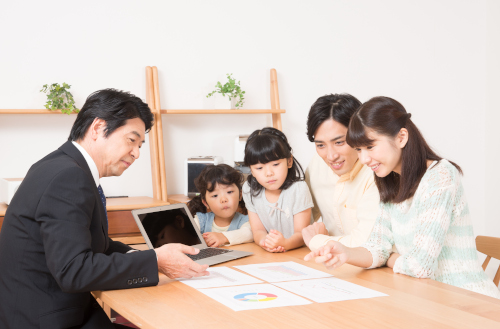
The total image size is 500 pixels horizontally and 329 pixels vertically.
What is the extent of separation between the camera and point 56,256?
1.22 m

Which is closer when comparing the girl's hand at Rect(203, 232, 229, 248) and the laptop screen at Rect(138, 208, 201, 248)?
the laptop screen at Rect(138, 208, 201, 248)

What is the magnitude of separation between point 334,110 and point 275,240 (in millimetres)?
590

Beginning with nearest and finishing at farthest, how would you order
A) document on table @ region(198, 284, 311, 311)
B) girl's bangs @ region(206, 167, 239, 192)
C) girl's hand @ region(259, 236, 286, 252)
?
document on table @ region(198, 284, 311, 311) → girl's hand @ region(259, 236, 286, 252) → girl's bangs @ region(206, 167, 239, 192)

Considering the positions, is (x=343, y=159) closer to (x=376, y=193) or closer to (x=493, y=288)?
Answer: (x=376, y=193)

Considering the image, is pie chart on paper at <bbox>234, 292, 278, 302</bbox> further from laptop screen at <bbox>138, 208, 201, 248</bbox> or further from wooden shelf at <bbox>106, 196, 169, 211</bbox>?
wooden shelf at <bbox>106, 196, 169, 211</bbox>

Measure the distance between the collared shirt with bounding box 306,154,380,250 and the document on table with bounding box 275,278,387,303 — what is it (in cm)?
35

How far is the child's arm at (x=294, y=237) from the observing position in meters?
1.82

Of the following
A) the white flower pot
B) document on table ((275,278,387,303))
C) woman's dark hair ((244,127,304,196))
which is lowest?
document on table ((275,278,387,303))

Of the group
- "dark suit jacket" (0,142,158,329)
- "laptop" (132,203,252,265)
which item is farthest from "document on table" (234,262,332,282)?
"dark suit jacket" (0,142,158,329)

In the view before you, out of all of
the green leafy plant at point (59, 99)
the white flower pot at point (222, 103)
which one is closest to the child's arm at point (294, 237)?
the white flower pot at point (222, 103)

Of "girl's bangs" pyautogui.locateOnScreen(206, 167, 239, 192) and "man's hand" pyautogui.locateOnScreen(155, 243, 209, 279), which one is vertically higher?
"girl's bangs" pyautogui.locateOnScreen(206, 167, 239, 192)

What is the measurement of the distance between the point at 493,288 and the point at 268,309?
81cm

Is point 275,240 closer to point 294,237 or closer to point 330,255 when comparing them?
point 294,237

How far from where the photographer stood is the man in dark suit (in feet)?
4.05
